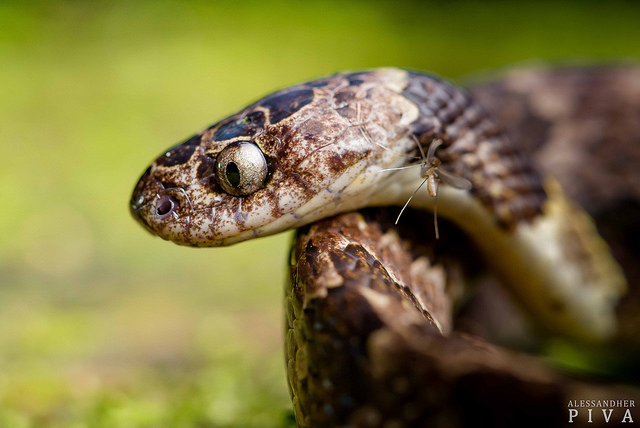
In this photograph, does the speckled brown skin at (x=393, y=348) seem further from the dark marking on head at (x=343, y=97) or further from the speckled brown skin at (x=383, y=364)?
the dark marking on head at (x=343, y=97)

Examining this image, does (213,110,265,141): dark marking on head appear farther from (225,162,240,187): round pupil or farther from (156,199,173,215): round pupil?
(156,199,173,215): round pupil

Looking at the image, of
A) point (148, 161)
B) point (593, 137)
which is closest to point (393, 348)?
point (593, 137)

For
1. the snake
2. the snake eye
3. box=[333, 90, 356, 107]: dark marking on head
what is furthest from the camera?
box=[333, 90, 356, 107]: dark marking on head

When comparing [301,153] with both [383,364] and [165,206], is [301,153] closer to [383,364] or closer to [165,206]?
[165,206]

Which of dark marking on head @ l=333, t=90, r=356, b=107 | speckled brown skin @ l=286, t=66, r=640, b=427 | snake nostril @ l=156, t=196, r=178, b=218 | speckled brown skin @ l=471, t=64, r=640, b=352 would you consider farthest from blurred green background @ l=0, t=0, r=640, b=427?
speckled brown skin @ l=471, t=64, r=640, b=352

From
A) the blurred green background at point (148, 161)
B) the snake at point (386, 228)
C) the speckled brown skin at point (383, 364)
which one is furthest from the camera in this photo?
the blurred green background at point (148, 161)

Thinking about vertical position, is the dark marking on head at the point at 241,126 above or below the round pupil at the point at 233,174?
above

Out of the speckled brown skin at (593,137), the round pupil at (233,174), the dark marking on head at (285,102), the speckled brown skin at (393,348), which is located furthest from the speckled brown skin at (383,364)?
the speckled brown skin at (593,137)
